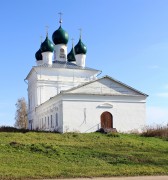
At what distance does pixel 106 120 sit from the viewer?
28922mm

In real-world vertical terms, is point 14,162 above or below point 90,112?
below

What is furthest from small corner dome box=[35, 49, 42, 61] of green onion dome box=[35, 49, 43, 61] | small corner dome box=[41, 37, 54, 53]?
small corner dome box=[41, 37, 54, 53]

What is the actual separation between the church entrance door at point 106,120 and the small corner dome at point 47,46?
12.1m

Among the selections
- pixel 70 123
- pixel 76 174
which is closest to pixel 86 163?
pixel 76 174

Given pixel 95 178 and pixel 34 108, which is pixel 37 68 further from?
pixel 95 178

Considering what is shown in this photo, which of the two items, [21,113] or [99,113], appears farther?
[21,113]

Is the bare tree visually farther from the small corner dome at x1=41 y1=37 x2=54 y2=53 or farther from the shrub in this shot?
the shrub

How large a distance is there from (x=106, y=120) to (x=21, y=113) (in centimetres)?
2543

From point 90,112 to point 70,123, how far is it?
1.80 metres

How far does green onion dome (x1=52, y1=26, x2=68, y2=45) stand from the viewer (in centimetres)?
3862

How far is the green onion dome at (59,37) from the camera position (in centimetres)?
3862

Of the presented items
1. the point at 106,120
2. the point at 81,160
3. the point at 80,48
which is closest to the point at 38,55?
the point at 80,48

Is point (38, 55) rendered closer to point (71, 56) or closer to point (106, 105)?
point (71, 56)

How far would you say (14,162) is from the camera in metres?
13.9
